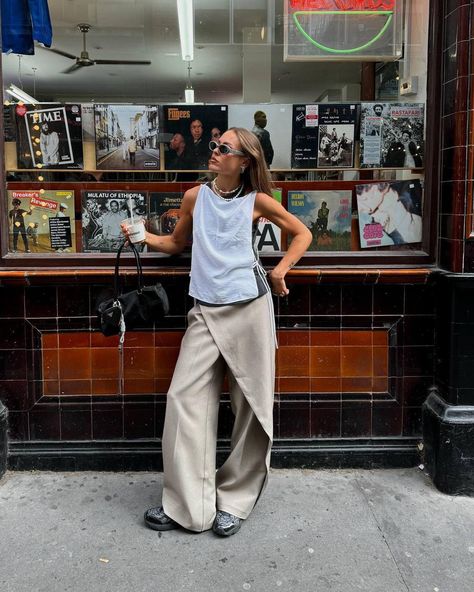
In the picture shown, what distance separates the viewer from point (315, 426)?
3.81 m

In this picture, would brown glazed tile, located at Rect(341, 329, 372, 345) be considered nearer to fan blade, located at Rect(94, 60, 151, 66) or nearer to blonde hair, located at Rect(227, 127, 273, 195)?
blonde hair, located at Rect(227, 127, 273, 195)

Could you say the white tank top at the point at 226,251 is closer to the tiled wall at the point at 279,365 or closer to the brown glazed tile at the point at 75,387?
the tiled wall at the point at 279,365

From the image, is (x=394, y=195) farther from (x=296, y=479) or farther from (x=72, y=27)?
(x=72, y=27)

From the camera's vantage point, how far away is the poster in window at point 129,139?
3.86 meters

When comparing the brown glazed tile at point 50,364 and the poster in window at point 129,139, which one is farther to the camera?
the poster in window at point 129,139

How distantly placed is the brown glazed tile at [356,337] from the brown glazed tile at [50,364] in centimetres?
173

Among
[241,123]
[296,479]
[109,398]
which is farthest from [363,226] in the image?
[109,398]

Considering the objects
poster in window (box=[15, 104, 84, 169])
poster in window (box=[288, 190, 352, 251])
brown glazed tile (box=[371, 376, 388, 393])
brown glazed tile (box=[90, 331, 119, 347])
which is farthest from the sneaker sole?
poster in window (box=[15, 104, 84, 169])

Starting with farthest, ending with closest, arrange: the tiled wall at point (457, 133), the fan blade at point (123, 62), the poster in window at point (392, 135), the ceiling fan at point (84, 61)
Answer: the fan blade at point (123, 62) → the ceiling fan at point (84, 61) → the poster in window at point (392, 135) → the tiled wall at point (457, 133)

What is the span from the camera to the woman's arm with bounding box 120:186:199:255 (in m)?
3.26

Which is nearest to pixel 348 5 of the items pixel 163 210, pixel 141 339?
pixel 163 210

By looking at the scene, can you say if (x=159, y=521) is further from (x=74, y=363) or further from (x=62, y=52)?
(x=62, y=52)

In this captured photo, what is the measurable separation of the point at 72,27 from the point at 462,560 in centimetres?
378

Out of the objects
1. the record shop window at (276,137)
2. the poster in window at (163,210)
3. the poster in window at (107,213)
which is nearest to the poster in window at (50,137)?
the record shop window at (276,137)
